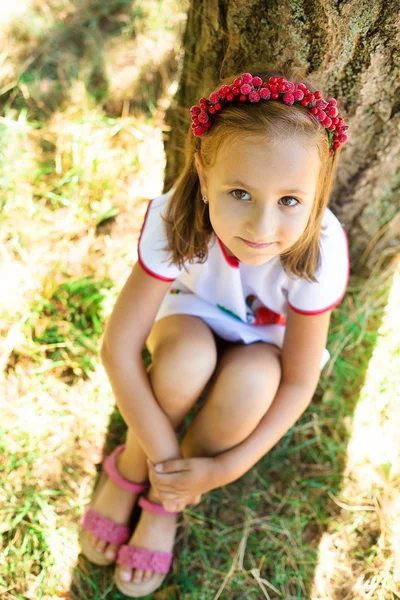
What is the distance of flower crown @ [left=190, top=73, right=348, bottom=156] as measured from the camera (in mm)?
1162

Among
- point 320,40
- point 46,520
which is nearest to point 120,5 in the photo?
point 320,40

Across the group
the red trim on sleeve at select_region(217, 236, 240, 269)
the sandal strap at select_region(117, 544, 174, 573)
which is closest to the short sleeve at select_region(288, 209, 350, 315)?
the red trim on sleeve at select_region(217, 236, 240, 269)

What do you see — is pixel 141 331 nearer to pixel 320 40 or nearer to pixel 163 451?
pixel 163 451

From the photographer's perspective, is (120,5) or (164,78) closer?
(164,78)

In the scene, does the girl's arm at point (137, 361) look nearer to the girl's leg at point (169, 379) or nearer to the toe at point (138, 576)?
the girl's leg at point (169, 379)

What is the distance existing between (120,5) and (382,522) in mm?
2377

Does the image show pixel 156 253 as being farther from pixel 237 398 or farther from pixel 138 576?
pixel 138 576

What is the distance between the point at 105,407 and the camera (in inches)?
77.9

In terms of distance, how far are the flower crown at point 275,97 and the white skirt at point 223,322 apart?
600 mm

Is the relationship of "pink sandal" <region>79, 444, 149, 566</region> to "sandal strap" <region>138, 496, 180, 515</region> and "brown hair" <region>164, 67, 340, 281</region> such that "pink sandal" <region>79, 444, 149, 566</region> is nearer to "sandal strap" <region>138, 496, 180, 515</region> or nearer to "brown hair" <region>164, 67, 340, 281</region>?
"sandal strap" <region>138, 496, 180, 515</region>

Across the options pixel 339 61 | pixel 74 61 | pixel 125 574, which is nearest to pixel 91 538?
pixel 125 574

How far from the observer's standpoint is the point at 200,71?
65.4 inches

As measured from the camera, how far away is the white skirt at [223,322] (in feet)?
5.57

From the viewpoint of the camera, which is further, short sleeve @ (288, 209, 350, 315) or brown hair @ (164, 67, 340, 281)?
short sleeve @ (288, 209, 350, 315)
